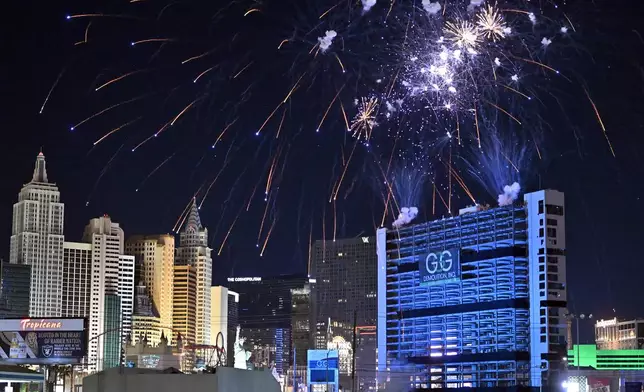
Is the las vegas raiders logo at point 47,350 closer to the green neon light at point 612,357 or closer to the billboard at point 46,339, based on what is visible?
the billboard at point 46,339

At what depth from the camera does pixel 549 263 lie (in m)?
104

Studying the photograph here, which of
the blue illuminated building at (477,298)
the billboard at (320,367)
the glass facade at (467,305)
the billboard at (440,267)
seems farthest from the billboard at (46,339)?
the billboard at (320,367)

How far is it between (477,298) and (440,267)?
699cm

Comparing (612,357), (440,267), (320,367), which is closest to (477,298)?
(440,267)

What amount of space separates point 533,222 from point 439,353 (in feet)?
67.8

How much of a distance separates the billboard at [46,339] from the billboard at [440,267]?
6024 cm

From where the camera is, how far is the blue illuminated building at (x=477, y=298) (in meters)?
104

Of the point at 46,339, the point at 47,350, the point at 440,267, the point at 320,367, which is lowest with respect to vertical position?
the point at 320,367

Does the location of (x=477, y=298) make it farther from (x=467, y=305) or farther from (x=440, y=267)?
(x=440, y=267)

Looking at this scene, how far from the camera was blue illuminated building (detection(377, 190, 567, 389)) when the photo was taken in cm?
10375

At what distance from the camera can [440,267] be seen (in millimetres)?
117562

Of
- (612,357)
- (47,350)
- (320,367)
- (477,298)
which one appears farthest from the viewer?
(612,357)

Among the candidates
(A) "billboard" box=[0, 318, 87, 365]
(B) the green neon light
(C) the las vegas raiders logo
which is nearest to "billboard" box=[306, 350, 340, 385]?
(A) "billboard" box=[0, 318, 87, 365]

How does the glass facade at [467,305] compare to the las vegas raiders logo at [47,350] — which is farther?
the glass facade at [467,305]
